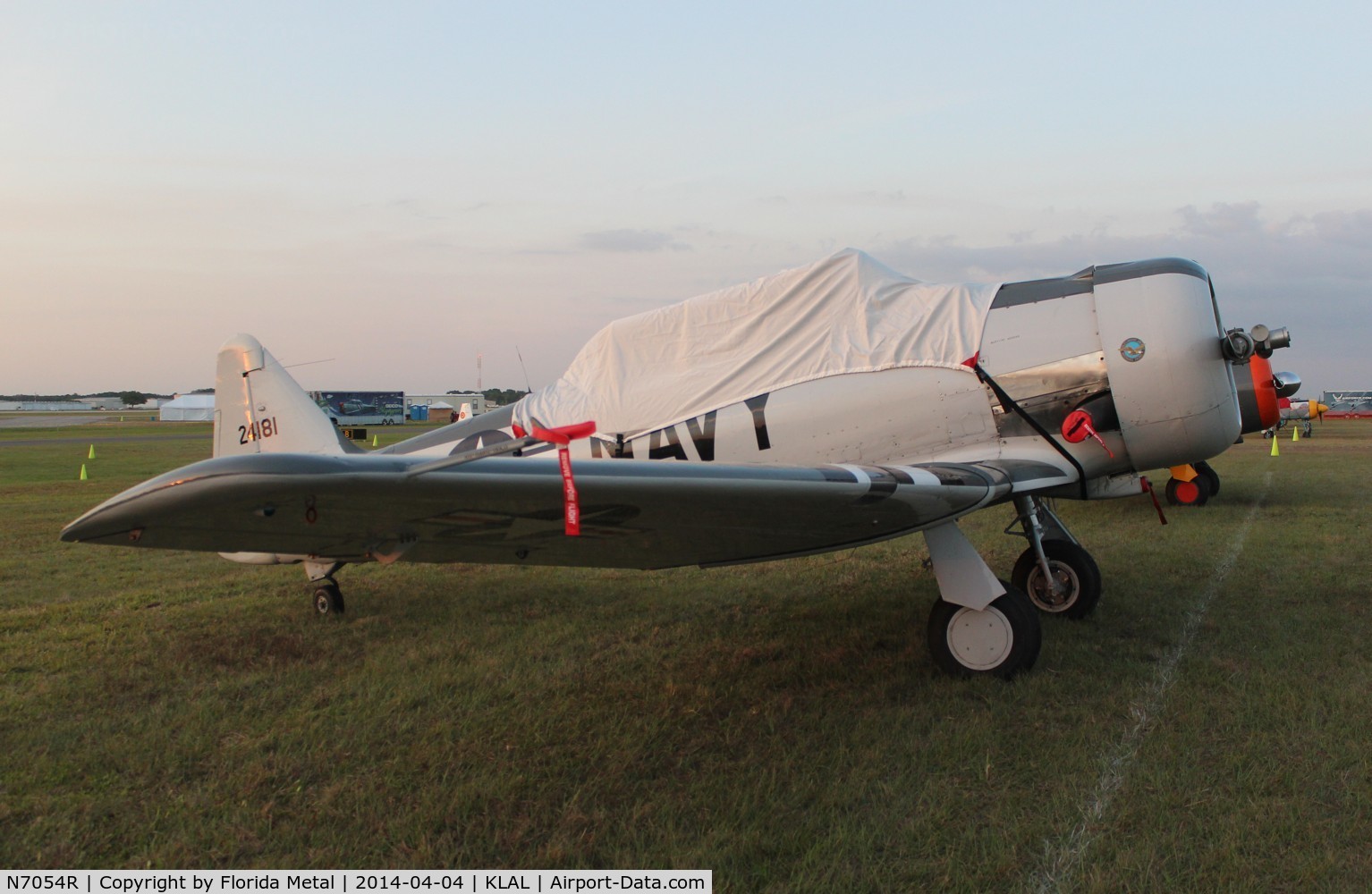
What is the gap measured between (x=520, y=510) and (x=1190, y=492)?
12.0m

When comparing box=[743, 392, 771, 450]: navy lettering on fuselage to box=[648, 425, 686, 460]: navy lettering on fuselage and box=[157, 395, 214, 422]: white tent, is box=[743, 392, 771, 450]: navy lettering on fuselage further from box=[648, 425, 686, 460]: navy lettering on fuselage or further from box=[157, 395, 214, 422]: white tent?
box=[157, 395, 214, 422]: white tent

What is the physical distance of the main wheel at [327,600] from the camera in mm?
6105

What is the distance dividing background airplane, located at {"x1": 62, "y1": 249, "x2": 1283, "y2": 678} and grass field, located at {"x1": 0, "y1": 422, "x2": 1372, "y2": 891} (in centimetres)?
75

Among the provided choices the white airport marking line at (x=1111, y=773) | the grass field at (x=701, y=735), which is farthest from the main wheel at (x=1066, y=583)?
the white airport marking line at (x=1111, y=773)

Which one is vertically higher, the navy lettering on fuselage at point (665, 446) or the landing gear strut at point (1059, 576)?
the navy lettering on fuselage at point (665, 446)

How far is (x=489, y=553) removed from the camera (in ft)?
11.0

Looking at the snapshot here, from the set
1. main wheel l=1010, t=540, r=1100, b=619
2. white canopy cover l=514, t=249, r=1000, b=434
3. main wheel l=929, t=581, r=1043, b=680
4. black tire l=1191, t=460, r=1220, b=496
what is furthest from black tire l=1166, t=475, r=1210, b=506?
main wheel l=929, t=581, r=1043, b=680

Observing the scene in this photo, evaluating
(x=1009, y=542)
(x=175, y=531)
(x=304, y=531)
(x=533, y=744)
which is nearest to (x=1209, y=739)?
(x=533, y=744)

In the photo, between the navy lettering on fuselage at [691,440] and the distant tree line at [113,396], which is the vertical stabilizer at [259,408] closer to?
the navy lettering on fuselage at [691,440]

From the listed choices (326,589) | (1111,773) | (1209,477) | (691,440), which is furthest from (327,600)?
(1209,477)

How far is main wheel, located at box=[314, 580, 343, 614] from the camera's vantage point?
611 centimetres

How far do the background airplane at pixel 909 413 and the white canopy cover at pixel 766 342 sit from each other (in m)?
0.01

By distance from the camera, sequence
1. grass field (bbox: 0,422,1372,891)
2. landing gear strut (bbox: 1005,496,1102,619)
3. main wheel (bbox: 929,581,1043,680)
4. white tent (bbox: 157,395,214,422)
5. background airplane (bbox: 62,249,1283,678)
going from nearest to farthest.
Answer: grass field (bbox: 0,422,1372,891), background airplane (bbox: 62,249,1283,678), main wheel (bbox: 929,581,1043,680), landing gear strut (bbox: 1005,496,1102,619), white tent (bbox: 157,395,214,422)
